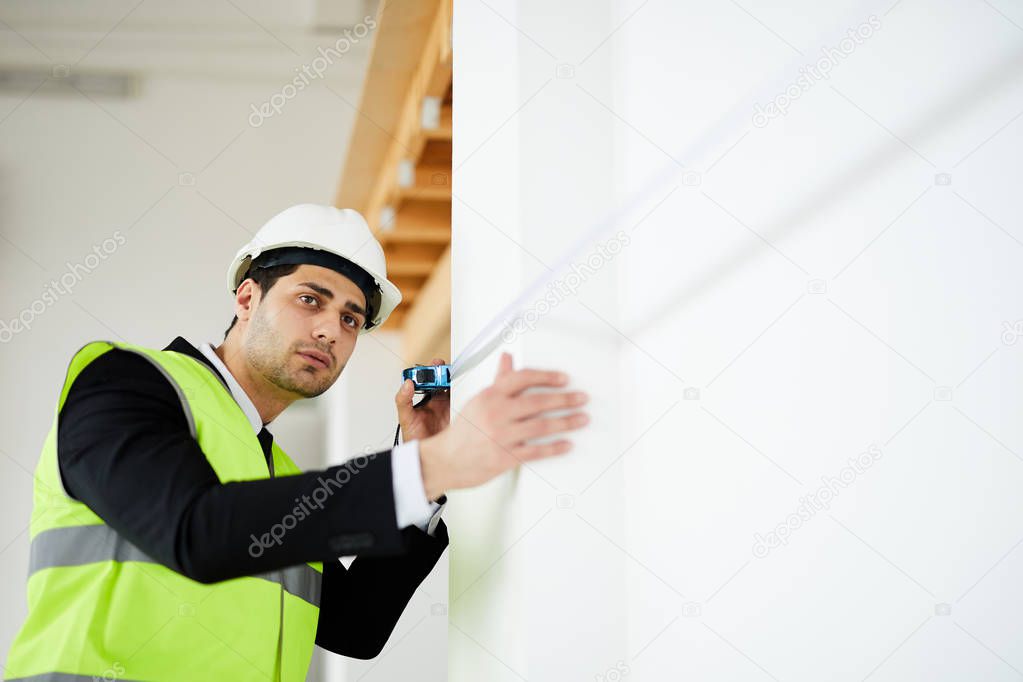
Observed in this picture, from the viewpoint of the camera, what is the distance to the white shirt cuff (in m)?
1.13

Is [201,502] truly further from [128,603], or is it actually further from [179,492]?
[128,603]

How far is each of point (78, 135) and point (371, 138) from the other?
2.77m

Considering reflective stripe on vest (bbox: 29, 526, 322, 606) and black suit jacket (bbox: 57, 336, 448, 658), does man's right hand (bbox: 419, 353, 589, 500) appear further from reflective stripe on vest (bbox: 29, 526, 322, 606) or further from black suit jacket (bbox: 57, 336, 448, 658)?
reflective stripe on vest (bbox: 29, 526, 322, 606)

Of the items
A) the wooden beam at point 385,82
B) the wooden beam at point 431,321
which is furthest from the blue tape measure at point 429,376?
the wooden beam at point 431,321

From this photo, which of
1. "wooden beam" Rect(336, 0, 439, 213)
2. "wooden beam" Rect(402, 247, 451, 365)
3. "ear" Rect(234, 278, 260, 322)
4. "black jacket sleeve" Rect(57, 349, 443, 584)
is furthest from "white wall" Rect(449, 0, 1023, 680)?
"wooden beam" Rect(402, 247, 451, 365)

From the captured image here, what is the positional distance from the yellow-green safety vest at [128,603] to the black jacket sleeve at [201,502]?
0.63 ft

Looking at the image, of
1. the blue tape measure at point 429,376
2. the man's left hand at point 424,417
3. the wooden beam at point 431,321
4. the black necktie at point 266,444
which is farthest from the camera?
the wooden beam at point 431,321

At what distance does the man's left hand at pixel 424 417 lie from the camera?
1877mm

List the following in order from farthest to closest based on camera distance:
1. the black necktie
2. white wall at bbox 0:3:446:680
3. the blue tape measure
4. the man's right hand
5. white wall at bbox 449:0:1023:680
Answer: white wall at bbox 0:3:446:680 → the black necktie → the blue tape measure → the man's right hand → white wall at bbox 449:0:1023:680

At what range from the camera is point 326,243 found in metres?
2.08

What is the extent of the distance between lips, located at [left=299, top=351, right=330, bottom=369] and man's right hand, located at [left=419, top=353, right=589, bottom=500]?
3.11 ft

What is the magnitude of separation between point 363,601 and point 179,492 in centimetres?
97

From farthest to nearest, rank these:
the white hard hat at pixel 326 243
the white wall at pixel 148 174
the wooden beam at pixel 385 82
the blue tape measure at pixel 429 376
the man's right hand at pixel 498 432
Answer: the white wall at pixel 148 174
the wooden beam at pixel 385 82
the white hard hat at pixel 326 243
the blue tape measure at pixel 429 376
the man's right hand at pixel 498 432

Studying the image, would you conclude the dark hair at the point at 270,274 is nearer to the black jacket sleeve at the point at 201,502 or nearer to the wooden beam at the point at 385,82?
the black jacket sleeve at the point at 201,502
